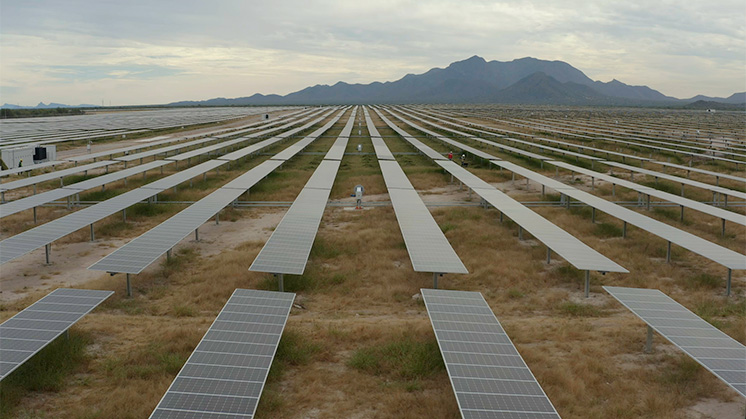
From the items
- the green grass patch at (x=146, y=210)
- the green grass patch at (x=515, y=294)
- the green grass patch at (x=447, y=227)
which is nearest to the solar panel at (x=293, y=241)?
the green grass patch at (x=447, y=227)

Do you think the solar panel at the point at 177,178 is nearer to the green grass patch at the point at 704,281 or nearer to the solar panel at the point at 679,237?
the solar panel at the point at 679,237

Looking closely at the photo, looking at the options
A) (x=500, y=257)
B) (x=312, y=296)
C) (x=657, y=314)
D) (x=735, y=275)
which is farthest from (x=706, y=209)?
(x=312, y=296)

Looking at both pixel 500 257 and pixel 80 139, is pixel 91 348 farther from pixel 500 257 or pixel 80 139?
pixel 80 139

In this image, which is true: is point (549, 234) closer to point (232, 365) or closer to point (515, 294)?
point (515, 294)

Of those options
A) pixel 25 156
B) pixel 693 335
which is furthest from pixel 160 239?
pixel 25 156

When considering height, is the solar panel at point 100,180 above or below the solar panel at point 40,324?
above
